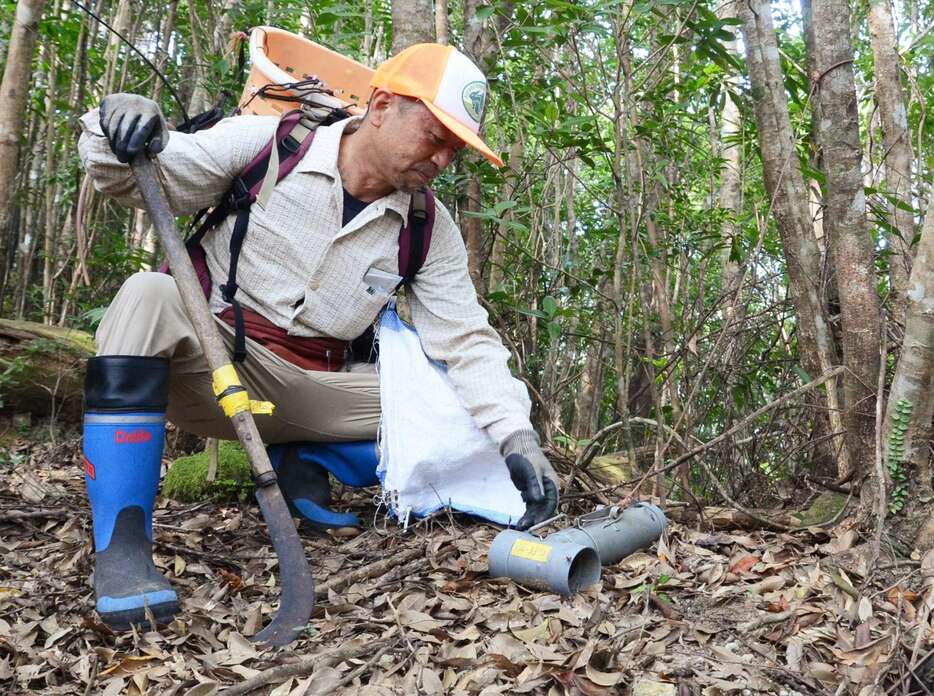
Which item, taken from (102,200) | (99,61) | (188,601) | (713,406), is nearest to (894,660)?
(188,601)

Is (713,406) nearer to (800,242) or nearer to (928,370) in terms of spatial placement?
(800,242)

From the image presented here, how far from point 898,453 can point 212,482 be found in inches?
105

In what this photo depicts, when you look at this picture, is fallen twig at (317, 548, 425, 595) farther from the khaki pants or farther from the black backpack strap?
the black backpack strap

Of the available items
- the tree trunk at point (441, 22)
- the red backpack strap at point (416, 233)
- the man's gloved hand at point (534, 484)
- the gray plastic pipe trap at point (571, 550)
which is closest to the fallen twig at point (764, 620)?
the gray plastic pipe trap at point (571, 550)

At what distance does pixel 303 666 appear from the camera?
2.20 meters

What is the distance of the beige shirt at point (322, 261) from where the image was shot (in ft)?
10.1

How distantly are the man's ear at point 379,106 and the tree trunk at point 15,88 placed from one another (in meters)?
2.07

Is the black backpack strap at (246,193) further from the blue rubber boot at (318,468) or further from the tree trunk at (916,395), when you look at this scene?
the tree trunk at (916,395)

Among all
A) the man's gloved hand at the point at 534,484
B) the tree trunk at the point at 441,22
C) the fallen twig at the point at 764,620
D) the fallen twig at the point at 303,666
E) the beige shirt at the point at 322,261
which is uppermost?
the tree trunk at the point at 441,22

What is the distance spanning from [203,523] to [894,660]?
7.99 feet

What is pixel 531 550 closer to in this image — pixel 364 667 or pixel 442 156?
pixel 364 667

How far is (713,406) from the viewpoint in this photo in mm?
5023

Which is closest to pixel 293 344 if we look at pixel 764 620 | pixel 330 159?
pixel 330 159

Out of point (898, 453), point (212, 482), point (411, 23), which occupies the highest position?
point (411, 23)
